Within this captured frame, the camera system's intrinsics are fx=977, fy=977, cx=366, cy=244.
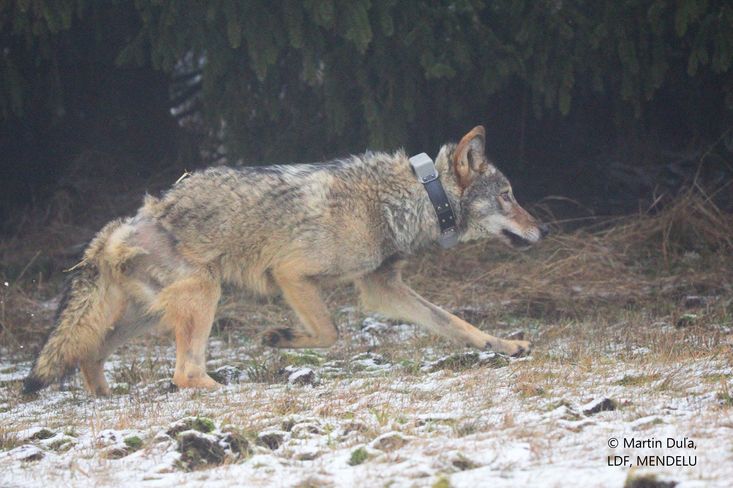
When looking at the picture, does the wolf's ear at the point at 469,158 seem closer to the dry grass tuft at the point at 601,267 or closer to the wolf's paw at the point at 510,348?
the wolf's paw at the point at 510,348

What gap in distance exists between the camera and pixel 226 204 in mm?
6016

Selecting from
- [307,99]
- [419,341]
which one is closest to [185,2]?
[307,99]

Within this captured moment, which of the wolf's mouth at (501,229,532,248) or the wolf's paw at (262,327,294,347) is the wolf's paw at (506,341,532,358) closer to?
the wolf's mouth at (501,229,532,248)

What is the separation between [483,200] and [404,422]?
8.38 ft

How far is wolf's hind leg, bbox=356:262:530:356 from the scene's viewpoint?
6.35m

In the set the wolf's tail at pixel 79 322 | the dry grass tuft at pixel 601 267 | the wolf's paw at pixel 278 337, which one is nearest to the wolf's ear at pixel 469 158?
the wolf's paw at pixel 278 337

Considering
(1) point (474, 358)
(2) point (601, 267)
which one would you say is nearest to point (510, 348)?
(1) point (474, 358)

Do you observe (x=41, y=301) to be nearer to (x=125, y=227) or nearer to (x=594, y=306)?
(x=125, y=227)

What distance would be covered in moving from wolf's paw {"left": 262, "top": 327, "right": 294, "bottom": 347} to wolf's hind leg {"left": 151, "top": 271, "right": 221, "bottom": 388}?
15.6 inches

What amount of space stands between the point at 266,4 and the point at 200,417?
4.39m

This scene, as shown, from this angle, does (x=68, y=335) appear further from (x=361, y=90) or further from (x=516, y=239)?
(x=361, y=90)

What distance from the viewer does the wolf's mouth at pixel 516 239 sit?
6.58 meters

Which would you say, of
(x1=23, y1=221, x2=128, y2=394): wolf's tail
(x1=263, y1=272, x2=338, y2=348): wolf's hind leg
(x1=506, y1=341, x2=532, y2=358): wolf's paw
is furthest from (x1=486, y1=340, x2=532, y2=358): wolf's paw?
(x1=23, y1=221, x2=128, y2=394): wolf's tail

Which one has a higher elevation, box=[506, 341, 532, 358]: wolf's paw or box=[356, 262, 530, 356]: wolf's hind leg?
box=[356, 262, 530, 356]: wolf's hind leg
